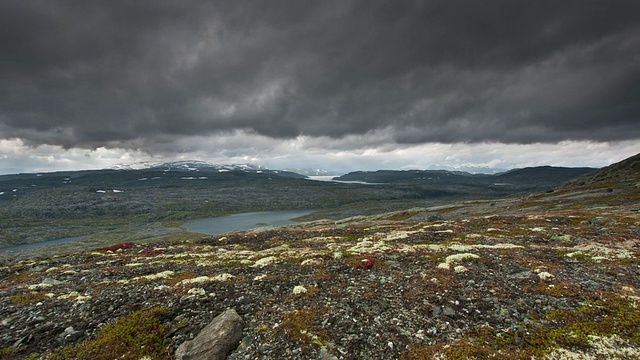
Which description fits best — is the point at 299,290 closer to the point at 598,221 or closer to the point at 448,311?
the point at 448,311

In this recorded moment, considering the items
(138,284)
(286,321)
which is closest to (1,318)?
(138,284)

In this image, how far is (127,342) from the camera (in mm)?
12430

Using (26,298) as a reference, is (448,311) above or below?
above

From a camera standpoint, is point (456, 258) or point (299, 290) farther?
point (456, 258)

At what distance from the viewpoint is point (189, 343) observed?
38.8 feet

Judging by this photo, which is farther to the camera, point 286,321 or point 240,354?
point 286,321

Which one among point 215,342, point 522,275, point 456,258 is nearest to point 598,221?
point 456,258

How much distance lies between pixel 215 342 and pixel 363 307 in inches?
297

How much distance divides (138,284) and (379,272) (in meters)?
18.2

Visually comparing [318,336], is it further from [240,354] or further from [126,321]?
[126,321]

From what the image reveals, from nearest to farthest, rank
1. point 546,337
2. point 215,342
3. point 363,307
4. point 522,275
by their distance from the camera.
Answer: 1. point 546,337
2. point 215,342
3. point 363,307
4. point 522,275

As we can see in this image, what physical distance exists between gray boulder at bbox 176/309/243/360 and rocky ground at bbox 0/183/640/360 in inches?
24.6

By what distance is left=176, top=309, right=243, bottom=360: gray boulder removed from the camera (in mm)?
11227

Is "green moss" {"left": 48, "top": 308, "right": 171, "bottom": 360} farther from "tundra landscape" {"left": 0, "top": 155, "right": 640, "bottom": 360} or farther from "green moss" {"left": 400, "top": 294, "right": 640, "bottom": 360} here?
"green moss" {"left": 400, "top": 294, "right": 640, "bottom": 360}
